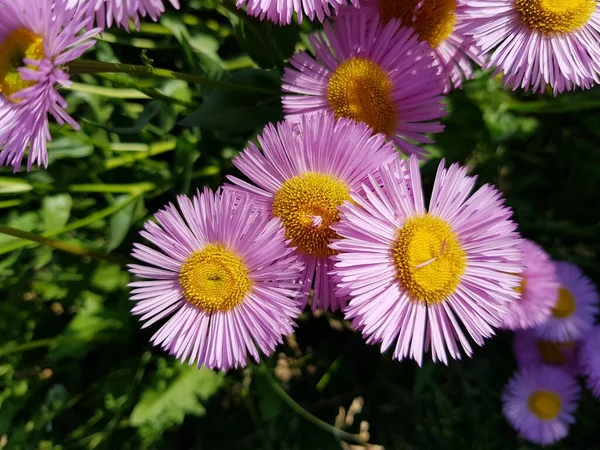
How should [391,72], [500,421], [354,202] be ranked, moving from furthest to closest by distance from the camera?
1. [500,421]
2. [391,72]
3. [354,202]

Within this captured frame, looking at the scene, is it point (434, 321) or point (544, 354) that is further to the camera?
point (544, 354)

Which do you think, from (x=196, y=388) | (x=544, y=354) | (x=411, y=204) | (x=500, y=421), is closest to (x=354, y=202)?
(x=411, y=204)

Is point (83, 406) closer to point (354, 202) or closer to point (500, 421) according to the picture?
point (354, 202)

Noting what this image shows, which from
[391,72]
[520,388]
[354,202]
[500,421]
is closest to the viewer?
[354,202]

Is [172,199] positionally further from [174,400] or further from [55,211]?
[174,400]

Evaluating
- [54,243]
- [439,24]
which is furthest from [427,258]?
[54,243]

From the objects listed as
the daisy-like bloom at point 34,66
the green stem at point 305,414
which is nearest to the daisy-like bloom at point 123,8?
the daisy-like bloom at point 34,66

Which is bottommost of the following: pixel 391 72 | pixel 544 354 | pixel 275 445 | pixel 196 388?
pixel 275 445
